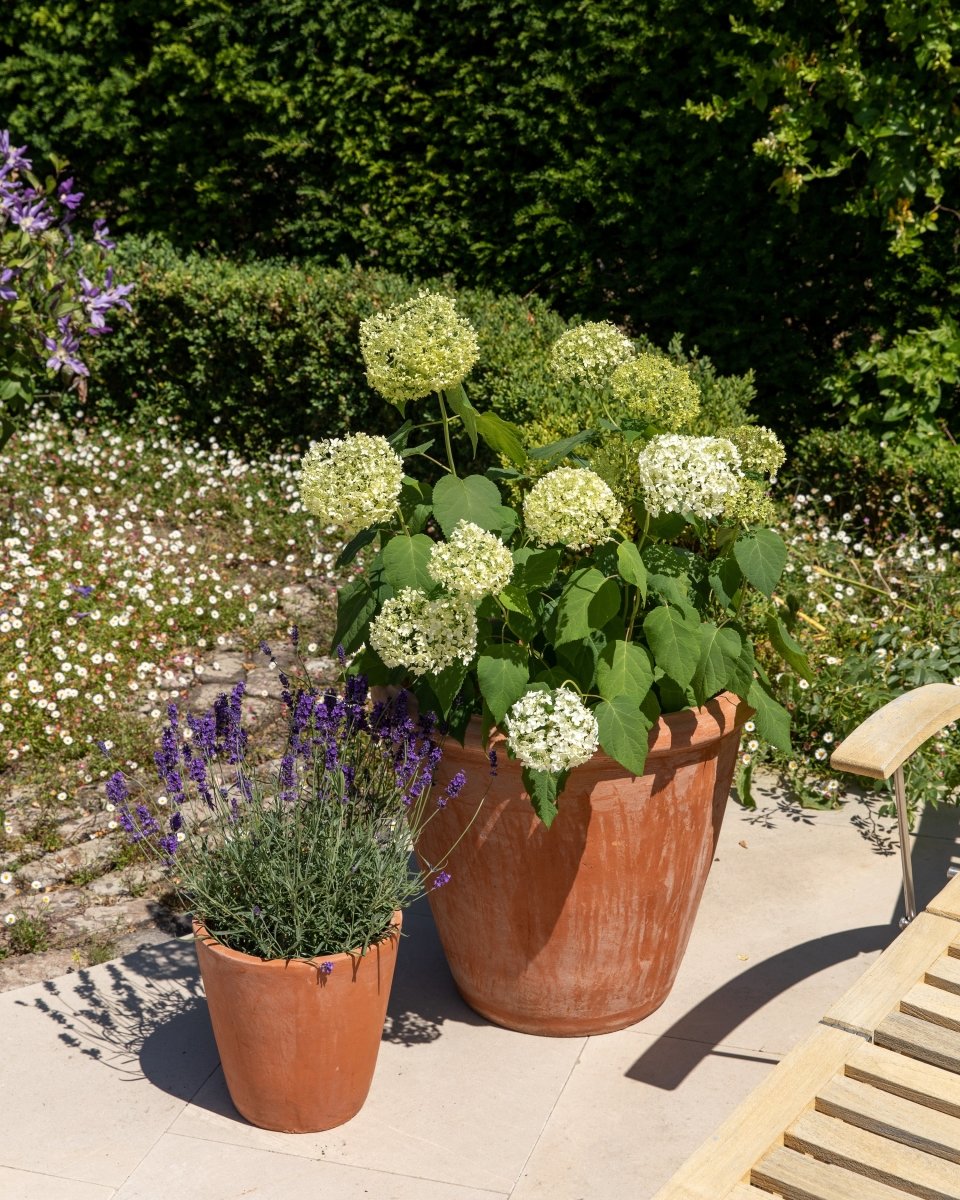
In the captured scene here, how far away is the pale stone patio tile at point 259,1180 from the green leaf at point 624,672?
1019 millimetres

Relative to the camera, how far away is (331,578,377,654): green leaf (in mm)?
2939

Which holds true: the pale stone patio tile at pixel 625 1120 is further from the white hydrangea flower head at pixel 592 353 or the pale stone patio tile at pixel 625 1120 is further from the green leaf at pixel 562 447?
the white hydrangea flower head at pixel 592 353

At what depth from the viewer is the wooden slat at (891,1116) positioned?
2.07 metres

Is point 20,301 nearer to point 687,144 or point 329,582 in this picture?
point 329,582

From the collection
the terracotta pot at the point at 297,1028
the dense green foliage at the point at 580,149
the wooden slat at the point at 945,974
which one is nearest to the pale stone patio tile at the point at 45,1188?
the terracotta pot at the point at 297,1028

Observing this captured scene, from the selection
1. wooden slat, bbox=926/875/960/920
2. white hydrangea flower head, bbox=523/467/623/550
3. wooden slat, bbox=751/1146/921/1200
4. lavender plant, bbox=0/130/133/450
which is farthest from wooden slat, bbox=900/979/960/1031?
lavender plant, bbox=0/130/133/450

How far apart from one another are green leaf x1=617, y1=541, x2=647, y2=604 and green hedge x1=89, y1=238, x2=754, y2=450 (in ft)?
9.33

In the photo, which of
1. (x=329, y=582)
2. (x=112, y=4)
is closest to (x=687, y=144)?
(x=329, y=582)

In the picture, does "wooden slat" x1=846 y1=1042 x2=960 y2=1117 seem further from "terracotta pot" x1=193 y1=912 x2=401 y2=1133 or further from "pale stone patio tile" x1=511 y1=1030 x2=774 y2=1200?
"terracotta pot" x1=193 y1=912 x2=401 y2=1133

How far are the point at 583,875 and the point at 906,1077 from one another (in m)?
0.88

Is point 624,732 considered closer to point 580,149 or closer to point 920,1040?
point 920,1040

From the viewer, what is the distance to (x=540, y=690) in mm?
2750

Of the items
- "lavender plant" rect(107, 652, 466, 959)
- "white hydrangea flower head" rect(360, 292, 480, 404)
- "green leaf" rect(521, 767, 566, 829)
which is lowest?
"lavender plant" rect(107, 652, 466, 959)

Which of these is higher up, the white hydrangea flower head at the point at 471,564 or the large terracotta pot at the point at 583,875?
the white hydrangea flower head at the point at 471,564
